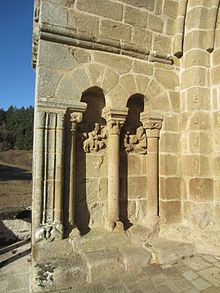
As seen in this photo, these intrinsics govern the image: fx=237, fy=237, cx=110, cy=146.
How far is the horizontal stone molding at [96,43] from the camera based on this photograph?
2365 mm

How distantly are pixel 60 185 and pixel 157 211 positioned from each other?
3.98ft

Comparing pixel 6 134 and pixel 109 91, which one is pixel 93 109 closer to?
pixel 109 91

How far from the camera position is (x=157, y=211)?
2787 millimetres

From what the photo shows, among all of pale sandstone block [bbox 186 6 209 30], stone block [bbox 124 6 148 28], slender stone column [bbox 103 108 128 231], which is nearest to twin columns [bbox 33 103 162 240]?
slender stone column [bbox 103 108 128 231]

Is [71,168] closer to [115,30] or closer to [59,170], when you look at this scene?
[59,170]

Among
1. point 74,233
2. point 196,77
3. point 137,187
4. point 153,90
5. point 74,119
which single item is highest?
point 196,77

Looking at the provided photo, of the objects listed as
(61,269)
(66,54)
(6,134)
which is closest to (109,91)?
(66,54)

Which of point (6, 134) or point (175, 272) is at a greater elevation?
point (6, 134)

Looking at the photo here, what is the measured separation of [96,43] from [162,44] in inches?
34.3

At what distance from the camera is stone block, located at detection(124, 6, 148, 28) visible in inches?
106

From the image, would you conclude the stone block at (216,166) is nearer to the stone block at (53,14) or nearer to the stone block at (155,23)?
the stone block at (155,23)

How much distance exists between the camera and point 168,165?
281 centimetres

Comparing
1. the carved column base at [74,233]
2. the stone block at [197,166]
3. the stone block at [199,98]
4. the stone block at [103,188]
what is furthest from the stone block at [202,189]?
the carved column base at [74,233]

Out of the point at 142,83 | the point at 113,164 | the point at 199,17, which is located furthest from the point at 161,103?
the point at 199,17
